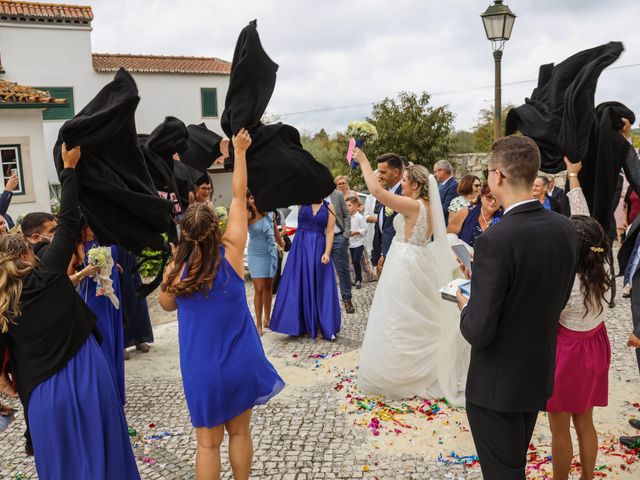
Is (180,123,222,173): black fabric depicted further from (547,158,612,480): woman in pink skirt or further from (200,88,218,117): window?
(200,88,218,117): window

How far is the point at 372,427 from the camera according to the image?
4797 mm

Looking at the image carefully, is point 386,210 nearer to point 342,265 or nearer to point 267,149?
point 342,265

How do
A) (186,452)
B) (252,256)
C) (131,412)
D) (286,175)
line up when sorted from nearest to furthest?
(286,175)
(186,452)
(131,412)
(252,256)

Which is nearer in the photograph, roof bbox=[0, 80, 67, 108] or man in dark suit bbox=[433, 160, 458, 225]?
man in dark suit bbox=[433, 160, 458, 225]

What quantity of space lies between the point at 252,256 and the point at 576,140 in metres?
4.97

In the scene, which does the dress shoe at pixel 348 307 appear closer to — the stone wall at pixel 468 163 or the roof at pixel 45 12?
the stone wall at pixel 468 163

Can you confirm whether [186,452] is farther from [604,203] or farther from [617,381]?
[617,381]

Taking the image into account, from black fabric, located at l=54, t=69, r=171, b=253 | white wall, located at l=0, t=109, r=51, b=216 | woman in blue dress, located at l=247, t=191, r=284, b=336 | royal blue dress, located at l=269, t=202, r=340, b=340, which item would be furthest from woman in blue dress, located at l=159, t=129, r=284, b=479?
white wall, located at l=0, t=109, r=51, b=216

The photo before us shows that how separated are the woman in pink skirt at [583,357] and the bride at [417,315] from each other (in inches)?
67.0

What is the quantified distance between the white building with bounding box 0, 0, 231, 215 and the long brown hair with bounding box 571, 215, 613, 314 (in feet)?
80.3

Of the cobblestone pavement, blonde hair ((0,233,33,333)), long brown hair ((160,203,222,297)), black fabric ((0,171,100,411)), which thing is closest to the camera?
blonde hair ((0,233,33,333))

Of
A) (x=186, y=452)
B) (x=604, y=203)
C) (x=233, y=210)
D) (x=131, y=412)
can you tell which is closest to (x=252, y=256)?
(x=131, y=412)

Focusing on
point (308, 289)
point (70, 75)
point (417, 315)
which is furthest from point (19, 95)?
point (417, 315)

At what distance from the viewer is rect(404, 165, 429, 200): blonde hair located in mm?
5316
